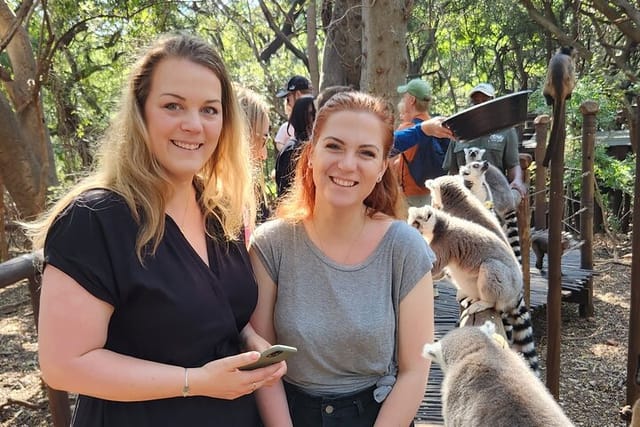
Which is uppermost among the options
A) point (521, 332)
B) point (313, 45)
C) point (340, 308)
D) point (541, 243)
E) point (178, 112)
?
point (313, 45)

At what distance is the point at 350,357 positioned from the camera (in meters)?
1.44

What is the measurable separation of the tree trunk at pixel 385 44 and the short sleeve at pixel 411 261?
2800mm

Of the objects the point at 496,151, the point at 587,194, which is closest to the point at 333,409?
the point at 496,151

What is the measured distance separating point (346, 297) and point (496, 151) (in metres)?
4.04

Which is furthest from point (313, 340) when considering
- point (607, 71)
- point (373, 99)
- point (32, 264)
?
point (607, 71)

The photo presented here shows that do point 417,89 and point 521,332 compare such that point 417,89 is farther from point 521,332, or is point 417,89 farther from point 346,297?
point 346,297

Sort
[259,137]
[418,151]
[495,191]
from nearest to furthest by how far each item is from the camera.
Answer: [259,137] → [418,151] → [495,191]

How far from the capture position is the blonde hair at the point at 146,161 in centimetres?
115

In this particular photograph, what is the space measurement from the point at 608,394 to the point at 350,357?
4664 millimetres

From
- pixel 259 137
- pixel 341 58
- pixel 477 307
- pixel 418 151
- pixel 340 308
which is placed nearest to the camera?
pixel 340 308

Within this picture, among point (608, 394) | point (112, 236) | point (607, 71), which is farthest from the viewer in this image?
point (607, 71)

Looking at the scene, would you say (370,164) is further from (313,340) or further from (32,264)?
(32,264)

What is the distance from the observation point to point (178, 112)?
123cm

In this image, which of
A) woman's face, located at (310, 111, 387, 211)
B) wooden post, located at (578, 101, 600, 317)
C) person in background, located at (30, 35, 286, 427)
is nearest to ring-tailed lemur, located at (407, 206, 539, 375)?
woman's face, located at (310, 111, 387, 211)
